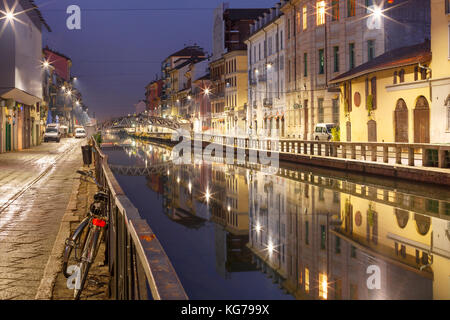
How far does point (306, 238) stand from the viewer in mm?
12273

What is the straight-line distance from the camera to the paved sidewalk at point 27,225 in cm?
754

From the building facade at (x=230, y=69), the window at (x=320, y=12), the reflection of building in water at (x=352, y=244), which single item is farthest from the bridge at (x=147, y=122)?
the reflection of building in water at (x=352, y=244)

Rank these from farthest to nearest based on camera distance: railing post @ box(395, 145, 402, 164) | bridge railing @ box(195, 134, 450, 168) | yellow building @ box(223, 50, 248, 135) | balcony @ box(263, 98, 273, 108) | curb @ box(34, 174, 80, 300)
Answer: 1. yellow building @ box(223, 50, 248, 135)
2. balcony @ box(263, 98, 273, 108)
3. railing post @ box(395, 145, 402, 164)
4. bridge railing @ box(195, 134, 450, 168)
5. curb @ box(34, 174, 80, 300)

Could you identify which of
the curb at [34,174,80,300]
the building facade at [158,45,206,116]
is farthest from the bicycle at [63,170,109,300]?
the building facade at [158,45,206,116]

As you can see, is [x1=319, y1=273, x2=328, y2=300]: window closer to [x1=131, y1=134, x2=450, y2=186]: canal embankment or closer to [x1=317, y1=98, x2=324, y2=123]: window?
[x1=131, y1=134, x2=450, y2=186]: canal embankment

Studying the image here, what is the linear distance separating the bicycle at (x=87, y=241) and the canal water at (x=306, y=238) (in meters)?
1.81

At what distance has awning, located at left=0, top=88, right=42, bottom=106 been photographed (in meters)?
39.4

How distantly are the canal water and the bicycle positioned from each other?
181cm

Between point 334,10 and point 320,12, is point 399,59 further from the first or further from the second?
point 320,12

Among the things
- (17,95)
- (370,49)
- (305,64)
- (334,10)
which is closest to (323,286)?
(17,95)

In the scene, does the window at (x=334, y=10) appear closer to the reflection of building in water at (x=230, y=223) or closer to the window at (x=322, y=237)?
the reflection of building in water at (x=230, y=223)

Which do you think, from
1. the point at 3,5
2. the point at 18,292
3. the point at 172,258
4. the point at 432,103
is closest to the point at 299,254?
the point at 172,258

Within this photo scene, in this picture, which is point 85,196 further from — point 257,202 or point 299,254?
point 299,254
